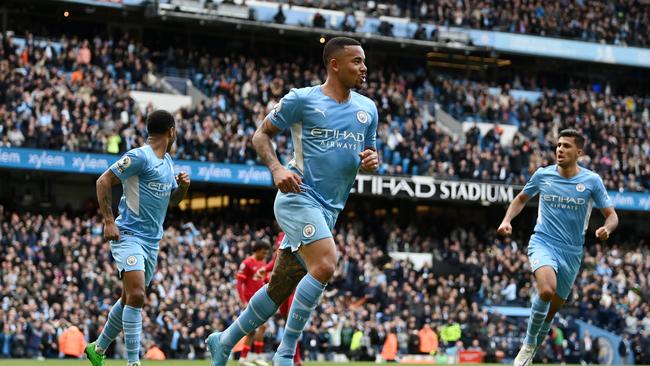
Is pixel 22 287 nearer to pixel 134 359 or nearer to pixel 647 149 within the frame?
pixel 134 359

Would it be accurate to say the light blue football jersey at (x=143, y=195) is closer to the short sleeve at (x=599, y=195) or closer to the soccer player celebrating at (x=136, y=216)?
the soccer player celebrating at (x=136, y=216)

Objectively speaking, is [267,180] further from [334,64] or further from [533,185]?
[334,64]

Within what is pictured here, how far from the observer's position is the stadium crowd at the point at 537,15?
47688 millimetres

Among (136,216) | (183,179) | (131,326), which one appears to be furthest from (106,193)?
(131,326)

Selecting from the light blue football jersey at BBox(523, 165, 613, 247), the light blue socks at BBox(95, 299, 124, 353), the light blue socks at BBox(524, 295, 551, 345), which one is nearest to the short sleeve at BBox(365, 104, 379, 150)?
the light blue socks at BBox(95, 299, 124, 353)

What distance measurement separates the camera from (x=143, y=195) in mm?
12125

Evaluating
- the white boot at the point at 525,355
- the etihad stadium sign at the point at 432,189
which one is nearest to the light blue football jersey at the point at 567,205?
the white boot at the point at 525,355

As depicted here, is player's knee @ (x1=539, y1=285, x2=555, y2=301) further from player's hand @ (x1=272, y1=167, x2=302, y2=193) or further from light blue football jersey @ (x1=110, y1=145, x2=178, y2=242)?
player's hand @ (x1=272, y1=167, x2=302, y2=193)

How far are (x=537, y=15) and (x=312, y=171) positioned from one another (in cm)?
4251

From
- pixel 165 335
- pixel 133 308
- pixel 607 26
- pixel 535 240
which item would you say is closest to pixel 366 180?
pixel 165 335

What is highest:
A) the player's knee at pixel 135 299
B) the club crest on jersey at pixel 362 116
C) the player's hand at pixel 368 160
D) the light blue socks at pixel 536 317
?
the club crest on jersey at pixel 362 116

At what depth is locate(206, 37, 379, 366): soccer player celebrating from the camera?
946 cm

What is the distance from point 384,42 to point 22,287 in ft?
71.1

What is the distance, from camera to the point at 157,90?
129 ft
